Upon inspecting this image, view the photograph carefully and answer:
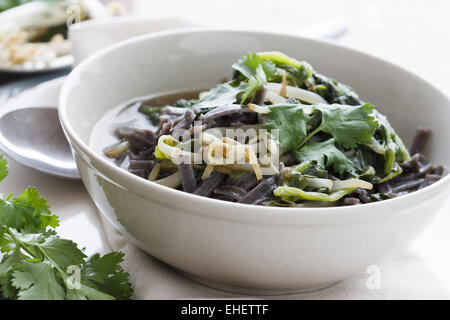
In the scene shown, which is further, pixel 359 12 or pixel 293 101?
pixel 359 12

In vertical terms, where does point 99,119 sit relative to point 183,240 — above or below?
below

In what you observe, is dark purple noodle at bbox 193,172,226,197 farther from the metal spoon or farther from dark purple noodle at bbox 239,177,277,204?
the metal spoon

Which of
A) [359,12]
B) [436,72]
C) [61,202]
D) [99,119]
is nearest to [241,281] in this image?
[61,202]

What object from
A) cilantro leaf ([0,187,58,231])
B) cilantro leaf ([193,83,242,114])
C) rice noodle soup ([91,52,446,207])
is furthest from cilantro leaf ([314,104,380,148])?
A: cilantro leaf ([0,187,58,231])

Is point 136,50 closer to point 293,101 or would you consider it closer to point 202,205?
point 293,101

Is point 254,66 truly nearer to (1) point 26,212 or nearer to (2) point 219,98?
(2) point 219,98

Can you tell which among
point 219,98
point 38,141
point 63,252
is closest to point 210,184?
point 219,98
